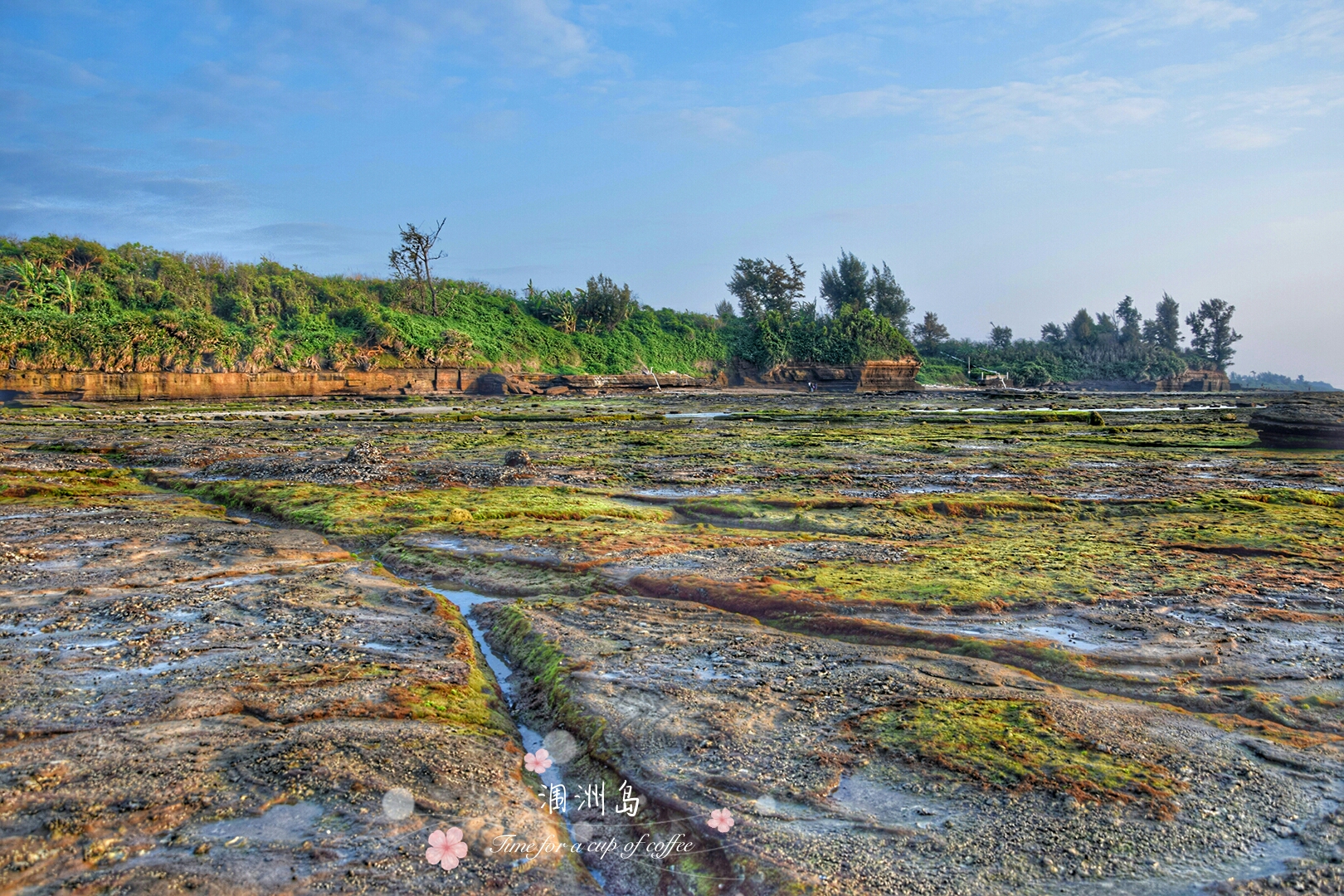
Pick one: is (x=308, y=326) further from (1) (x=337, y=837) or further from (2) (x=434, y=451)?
(1) (x=337, y=837)

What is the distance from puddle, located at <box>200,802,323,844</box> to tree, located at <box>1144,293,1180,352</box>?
393 feet

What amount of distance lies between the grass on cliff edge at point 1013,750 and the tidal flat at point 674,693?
20 millimetres

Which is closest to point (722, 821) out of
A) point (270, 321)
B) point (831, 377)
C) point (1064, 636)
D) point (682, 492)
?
point (1064, 636)

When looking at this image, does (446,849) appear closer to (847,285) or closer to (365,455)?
(365,455)

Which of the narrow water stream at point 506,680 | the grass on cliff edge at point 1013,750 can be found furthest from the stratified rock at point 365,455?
the grass on cliff edge at point 1013,750

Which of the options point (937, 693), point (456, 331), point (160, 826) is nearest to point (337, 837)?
point (160, 826)

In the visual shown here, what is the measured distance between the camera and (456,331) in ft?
181

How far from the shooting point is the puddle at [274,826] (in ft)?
10.1

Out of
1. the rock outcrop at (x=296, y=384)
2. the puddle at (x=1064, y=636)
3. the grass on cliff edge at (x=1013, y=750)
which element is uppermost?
the rock outcrop at (x=296, y=384)

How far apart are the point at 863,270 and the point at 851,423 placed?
62523 millimetres

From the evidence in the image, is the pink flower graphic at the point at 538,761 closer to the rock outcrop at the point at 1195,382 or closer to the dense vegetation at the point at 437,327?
the dense vegetation at the point at 437,327

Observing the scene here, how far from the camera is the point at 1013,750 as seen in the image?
3961 millimetres

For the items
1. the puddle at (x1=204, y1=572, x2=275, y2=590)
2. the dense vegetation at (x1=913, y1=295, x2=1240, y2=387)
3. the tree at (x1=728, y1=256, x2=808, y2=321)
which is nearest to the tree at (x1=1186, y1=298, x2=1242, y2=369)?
the dense vegetation at (x1=913, y1=295, x2=1240, y2=387)

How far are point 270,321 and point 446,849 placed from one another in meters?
50.7
